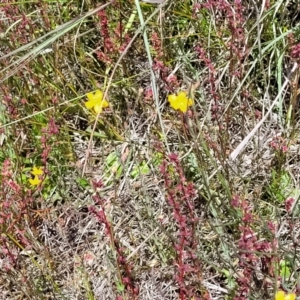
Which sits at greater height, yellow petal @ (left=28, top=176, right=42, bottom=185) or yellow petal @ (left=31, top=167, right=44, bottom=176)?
yellow petal @ (left=31, top=167, right=44, bottom=176)

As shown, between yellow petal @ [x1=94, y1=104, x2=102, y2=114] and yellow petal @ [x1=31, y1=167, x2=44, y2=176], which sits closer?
yellow petal @ [x1=94, y1=104, x2=102, y2=114]

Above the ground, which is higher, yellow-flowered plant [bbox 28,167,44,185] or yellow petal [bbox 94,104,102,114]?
yellow petal [bbox 94,104,102,114]

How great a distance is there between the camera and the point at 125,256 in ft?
6.45

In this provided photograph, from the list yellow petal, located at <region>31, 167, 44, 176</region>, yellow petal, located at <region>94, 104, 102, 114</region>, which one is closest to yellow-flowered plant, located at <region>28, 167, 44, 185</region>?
yellow petal, located at <region>31, 167, 44, 176</region>

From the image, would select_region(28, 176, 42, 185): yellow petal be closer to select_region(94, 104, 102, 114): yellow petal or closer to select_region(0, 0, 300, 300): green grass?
select_region(0, 0, 300, 300): green grass

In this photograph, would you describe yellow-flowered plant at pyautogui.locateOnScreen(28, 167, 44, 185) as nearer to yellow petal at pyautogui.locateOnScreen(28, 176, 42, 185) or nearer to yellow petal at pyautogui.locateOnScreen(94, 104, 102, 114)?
yellow petal at pyautogui.locateOnScreen(28, 176, 42, 185)

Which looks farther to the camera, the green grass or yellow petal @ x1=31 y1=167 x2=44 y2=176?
yellow petal @ x1=31 y1=167 x2=44 y2=176

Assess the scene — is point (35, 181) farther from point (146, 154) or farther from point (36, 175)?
point (146, 154)

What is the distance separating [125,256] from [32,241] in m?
0.30

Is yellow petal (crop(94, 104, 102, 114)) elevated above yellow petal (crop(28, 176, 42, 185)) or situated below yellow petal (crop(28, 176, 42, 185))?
above

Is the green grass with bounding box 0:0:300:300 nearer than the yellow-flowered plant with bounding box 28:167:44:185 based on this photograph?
Yes

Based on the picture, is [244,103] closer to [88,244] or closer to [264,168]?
[264,168]

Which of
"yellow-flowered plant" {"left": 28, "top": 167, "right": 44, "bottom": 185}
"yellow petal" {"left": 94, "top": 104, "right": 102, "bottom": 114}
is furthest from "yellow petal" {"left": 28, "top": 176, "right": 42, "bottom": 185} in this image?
"yellow petal" {"left": 94, "top": 104, "right": 102, "bottom": 114}

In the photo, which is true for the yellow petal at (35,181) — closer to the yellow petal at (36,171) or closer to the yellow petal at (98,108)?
the yellow petal at (36,171)
